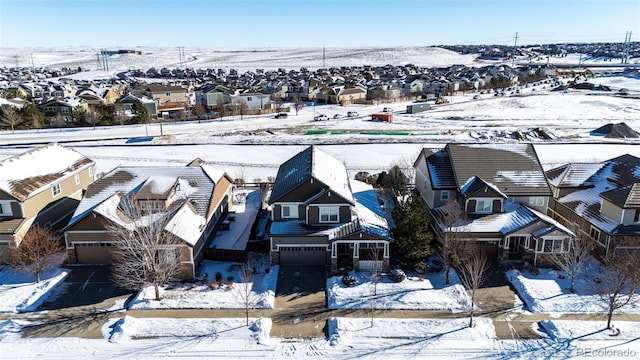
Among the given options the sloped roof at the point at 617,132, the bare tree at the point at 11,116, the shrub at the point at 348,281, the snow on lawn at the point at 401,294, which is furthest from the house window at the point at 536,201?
the bare tree at the point at 11,116

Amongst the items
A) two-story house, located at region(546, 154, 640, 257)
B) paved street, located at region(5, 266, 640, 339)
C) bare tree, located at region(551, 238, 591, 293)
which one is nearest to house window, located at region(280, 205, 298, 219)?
paved street, located at region(5, 266, 640, 339)

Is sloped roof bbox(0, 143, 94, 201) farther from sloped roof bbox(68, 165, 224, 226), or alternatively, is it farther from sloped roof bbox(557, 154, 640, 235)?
sloped roof bbox(557, 154, 640, 235)

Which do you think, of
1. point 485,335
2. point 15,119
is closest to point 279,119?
point 15,119

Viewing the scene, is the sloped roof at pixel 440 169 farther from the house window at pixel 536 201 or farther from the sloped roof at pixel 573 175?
the sloped roof at pixel 573 175

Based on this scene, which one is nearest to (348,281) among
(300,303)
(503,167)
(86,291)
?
(300,303)

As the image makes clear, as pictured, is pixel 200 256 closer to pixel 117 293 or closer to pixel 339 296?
pixel 117 293

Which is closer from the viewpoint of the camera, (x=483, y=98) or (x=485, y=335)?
(x=485, y=335)
